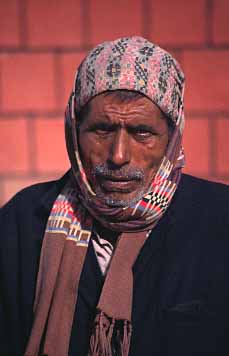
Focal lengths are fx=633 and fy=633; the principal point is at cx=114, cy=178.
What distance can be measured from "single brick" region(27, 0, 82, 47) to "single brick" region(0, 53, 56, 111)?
0.39 feet

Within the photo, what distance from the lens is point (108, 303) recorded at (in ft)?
7.40

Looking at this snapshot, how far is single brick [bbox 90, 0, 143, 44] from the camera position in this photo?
345 cm

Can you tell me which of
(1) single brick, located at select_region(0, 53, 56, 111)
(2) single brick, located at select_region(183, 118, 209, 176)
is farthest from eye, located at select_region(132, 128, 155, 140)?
(1) single brick, located at select_region(0, 53, 56, 111)

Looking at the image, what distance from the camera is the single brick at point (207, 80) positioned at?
345 cm

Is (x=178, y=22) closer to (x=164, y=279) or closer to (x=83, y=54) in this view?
(x=83, y=54)

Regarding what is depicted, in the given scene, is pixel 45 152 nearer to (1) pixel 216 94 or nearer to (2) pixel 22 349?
(1) pixel 216 94

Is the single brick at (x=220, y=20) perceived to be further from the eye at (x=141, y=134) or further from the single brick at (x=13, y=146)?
the eye at (x=141, y=134)

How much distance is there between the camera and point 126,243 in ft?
7.73

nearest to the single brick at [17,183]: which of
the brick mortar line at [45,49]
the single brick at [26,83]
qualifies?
the single brick at [26,83]

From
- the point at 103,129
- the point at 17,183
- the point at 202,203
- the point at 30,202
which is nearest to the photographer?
the point at 103,129

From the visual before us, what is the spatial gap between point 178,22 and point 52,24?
0.69 m

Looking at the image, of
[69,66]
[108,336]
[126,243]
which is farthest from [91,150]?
[69,66]

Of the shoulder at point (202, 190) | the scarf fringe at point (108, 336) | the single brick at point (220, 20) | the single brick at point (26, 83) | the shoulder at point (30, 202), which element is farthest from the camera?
→ the single brick at point (26, 83)

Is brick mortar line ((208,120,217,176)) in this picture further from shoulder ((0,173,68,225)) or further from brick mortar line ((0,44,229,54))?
shoulder ((0,173,68,225))
